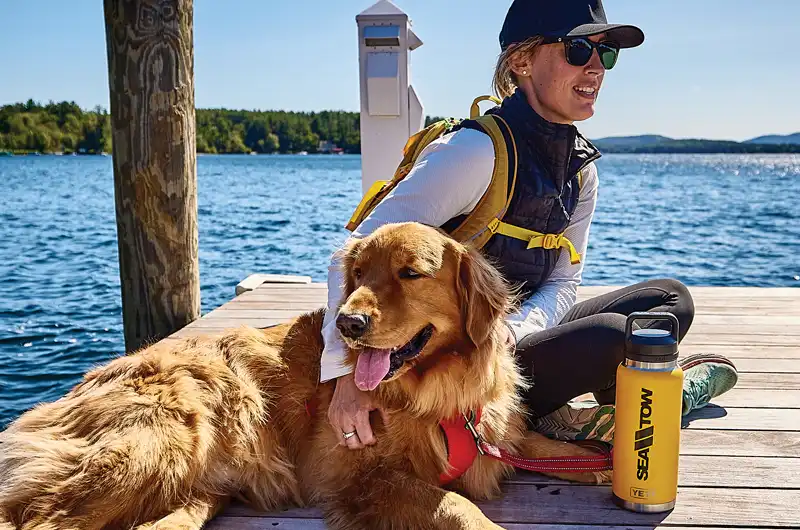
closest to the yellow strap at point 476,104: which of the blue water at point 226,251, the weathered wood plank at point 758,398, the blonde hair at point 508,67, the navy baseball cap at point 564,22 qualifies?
the blonde hair at point 508,67

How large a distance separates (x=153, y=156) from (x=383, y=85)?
188 cm

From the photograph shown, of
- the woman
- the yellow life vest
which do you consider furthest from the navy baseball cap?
the yellow life vest

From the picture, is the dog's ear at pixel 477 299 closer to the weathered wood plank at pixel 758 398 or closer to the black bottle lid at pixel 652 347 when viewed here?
the black bottle lid at pixel 652 347

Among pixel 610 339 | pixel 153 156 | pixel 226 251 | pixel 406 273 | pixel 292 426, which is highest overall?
pixel 153 156

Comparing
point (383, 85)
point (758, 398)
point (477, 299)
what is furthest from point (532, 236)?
point (383, 85)

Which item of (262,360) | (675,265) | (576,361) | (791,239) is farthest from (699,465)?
(791,239)

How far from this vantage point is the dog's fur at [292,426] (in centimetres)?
214

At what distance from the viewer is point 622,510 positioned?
2406 millimetres

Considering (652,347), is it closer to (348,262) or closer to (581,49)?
(348,262)

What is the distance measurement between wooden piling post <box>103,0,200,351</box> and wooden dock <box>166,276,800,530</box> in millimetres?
309

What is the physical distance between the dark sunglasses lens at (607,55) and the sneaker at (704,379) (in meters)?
1.39

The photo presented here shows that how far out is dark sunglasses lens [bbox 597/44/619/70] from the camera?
2.82 metres

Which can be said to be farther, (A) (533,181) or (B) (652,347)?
(A) (533,181)

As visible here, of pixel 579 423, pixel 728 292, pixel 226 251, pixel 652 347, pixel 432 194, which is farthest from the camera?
pixel 226 251
